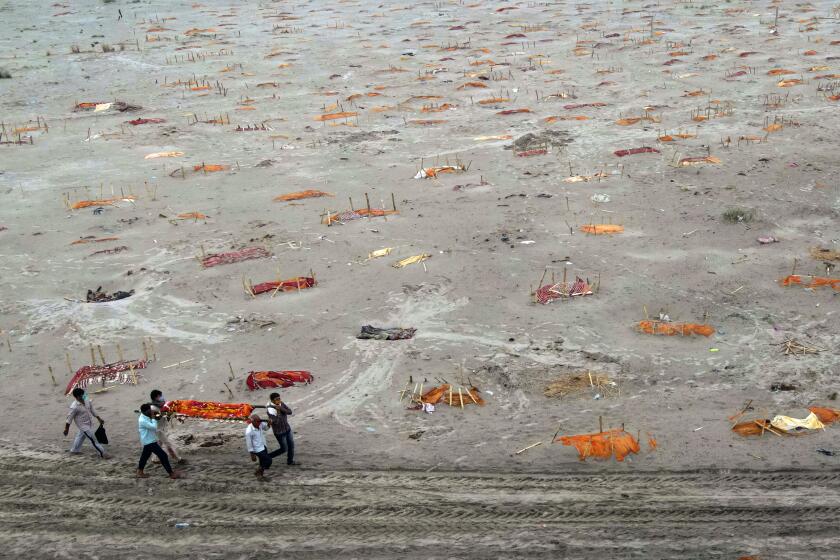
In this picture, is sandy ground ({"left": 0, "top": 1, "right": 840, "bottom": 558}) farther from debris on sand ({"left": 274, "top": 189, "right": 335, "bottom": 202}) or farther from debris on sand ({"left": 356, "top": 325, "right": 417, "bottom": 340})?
debris on sand ({"left": 274, "top": 189, "right": 335, "bottom": 202})

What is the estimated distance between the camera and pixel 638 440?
11.0 metres

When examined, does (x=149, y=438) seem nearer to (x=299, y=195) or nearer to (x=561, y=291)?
(x=561, y=291)

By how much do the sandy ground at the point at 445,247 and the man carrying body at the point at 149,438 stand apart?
12.5 inches

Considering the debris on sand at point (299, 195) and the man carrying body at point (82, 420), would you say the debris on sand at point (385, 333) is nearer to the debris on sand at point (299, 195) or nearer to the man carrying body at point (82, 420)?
the man carrying body at point (82, 420)

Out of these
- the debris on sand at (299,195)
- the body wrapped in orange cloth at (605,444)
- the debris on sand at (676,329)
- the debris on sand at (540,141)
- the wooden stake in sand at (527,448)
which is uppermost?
the debris on sand at (540,141)

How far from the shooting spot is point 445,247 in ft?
59.1

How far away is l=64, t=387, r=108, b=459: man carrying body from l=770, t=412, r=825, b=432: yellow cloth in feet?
30.2

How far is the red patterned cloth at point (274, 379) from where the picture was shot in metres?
12.9

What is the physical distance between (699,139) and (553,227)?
25.1 ft

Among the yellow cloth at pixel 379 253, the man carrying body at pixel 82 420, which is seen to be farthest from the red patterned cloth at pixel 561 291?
the man carrying body at pixel 82 420

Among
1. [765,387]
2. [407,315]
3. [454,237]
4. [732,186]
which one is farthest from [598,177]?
[765,387]

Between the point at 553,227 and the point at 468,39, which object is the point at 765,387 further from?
the point at 468,39

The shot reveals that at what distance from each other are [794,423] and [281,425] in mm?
6930

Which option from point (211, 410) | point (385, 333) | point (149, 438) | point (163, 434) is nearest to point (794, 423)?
point (385, 333)
